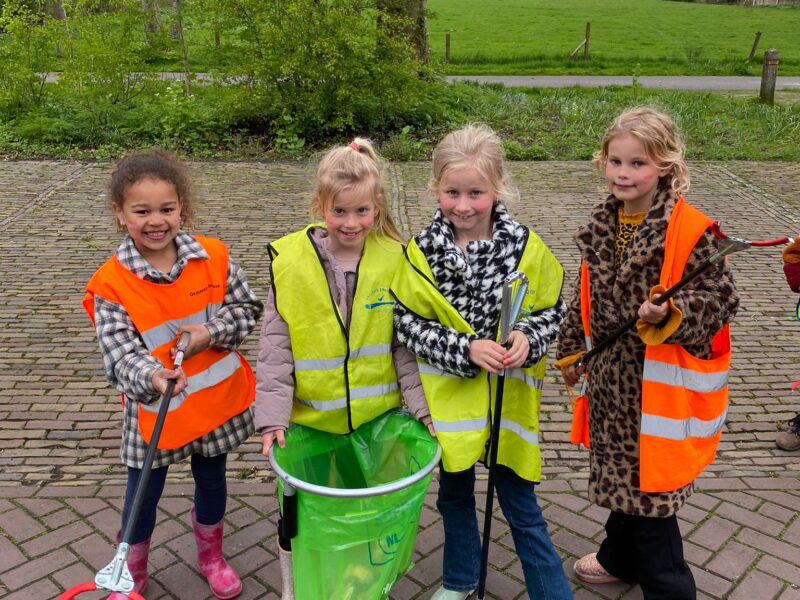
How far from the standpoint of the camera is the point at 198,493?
304 cm

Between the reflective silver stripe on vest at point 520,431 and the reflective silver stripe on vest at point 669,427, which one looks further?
the reflective silver stripe on vest at point 520,431

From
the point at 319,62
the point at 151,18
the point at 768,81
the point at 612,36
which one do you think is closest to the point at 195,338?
the point at 319,62

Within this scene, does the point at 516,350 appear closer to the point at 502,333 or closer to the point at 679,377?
the point at 502,333

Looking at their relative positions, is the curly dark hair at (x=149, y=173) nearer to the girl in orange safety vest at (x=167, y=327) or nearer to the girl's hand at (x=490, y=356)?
the girl in orange safety vest at (x=167, y=327)

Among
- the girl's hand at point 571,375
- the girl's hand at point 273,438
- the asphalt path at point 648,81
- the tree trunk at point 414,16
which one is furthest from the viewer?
the asphalt path at point 648,81

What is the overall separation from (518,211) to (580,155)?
3.05 metres

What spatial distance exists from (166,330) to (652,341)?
164 centimetres

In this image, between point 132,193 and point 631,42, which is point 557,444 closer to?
point 132,193

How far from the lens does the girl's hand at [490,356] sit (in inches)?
94.7

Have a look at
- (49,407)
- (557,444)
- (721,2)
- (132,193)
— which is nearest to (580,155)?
(557,444)

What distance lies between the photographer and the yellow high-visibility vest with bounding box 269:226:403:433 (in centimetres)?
257

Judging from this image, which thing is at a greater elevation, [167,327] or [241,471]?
[167,327]

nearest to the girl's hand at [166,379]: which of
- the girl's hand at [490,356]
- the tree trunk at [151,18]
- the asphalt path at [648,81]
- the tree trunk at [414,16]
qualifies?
the girl's hand at [490,356]

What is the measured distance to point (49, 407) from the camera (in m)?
4.50
